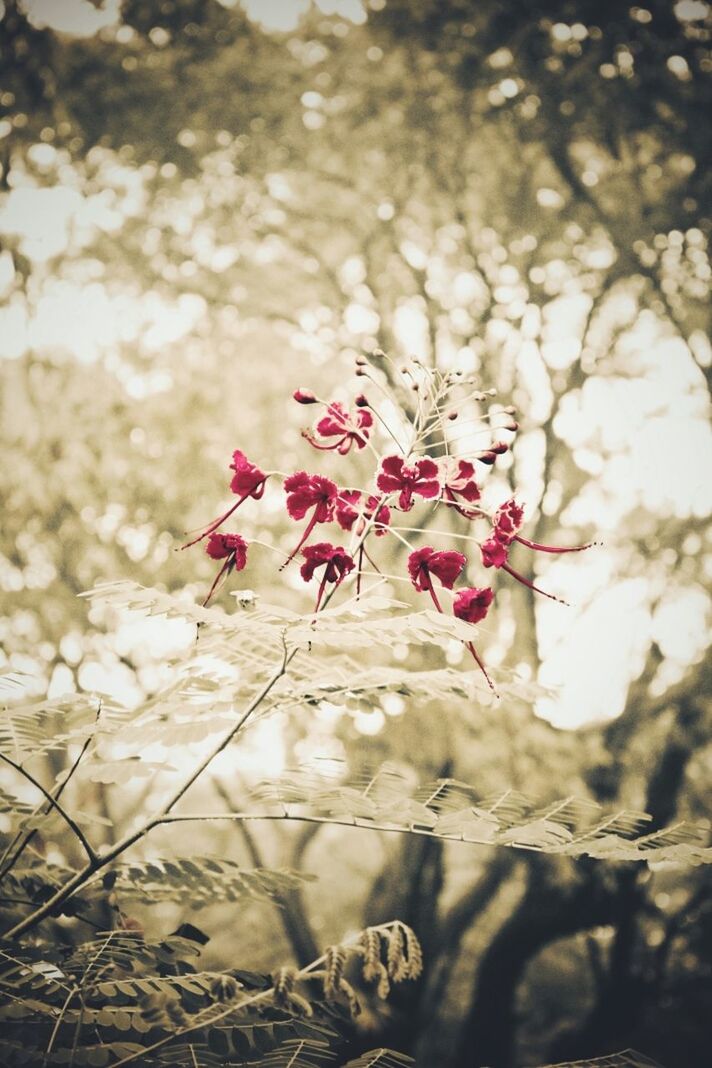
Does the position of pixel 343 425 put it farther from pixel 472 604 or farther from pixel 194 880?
pixel 194 880

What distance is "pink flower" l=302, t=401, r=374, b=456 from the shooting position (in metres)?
0.94

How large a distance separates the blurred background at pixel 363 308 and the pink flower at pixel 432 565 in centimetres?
159

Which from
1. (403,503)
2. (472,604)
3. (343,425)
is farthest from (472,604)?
(343,425)

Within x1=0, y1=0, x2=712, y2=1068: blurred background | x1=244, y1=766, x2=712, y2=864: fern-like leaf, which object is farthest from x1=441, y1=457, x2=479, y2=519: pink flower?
x1=0, y1=0, x2=712, y2=1068: blurred background

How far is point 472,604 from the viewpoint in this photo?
0.86m

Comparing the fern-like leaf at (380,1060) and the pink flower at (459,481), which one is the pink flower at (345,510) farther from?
the fern-like leaf at (380,1060)

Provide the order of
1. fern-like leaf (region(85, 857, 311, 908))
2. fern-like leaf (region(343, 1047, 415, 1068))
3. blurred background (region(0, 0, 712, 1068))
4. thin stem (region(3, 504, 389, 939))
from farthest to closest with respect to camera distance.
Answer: blurred background (region(0, 0, 712, 1068))
fern-like leaf (region(85, 857, 311, 908))
fern-like leaf (region(343, 1047, 415, 1068))
thin stem (region(3, 504, 389, 939))

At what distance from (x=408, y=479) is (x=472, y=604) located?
0.17m

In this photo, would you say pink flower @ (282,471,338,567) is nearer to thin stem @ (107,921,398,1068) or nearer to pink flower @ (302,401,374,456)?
pink flower @ (302,401,374,456)

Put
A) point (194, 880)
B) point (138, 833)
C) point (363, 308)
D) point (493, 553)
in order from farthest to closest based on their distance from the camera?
point (363, 308)
point (194, 880)
point (493, 553)
point (138, 833)

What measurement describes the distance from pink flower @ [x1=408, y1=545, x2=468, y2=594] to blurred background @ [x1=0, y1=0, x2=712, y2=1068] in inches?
62.4

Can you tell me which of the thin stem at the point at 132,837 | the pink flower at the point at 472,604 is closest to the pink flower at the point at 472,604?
the pink flower at the point at 472,604

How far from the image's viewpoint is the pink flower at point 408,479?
81cm

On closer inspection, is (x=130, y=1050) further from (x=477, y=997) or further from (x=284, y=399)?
(x=284, y=399)
